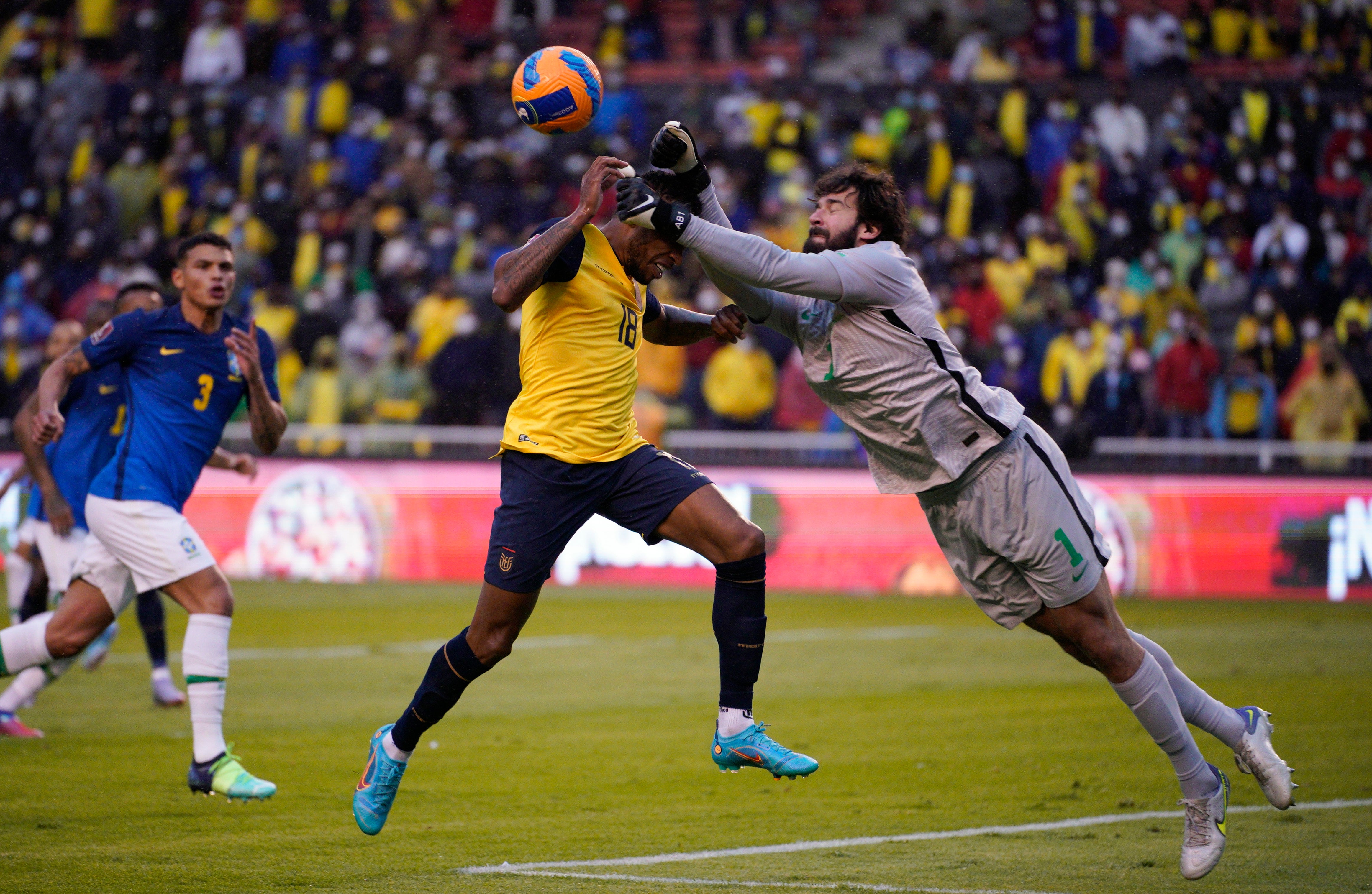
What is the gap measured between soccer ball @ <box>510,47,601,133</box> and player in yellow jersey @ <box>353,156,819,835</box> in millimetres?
392

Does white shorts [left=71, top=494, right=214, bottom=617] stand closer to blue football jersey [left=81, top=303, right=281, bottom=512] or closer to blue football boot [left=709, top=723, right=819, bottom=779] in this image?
blue football jersey [left=81, top=303, right=281, bottom=512]

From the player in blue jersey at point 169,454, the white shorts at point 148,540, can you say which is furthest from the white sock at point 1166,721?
the white shorts at point 148,540

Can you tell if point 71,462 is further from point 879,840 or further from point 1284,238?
point 1284,238

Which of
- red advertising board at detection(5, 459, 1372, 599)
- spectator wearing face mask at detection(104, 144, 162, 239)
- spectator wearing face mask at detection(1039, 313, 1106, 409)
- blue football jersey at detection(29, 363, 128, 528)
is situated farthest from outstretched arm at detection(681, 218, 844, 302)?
spectator wearing face mask at detection(104, 144, 162, 239)

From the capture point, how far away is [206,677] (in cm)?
702

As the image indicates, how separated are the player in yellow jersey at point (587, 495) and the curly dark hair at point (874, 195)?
0.55 m

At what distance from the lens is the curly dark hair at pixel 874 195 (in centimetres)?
589

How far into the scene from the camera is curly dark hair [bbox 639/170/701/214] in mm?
5949

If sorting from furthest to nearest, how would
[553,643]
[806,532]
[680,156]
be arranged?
[806,532] → [553,643] → [680,156]

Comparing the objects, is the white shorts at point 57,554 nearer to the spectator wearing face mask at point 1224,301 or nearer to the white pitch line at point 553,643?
the white pitch line at point 553,643

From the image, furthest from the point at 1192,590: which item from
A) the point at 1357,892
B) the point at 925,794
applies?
the point at 1357,892

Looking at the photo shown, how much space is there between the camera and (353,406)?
1852 centimetres

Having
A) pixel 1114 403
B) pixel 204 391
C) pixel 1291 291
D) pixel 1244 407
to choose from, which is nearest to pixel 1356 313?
pixel 1291 291

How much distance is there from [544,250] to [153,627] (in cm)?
556
